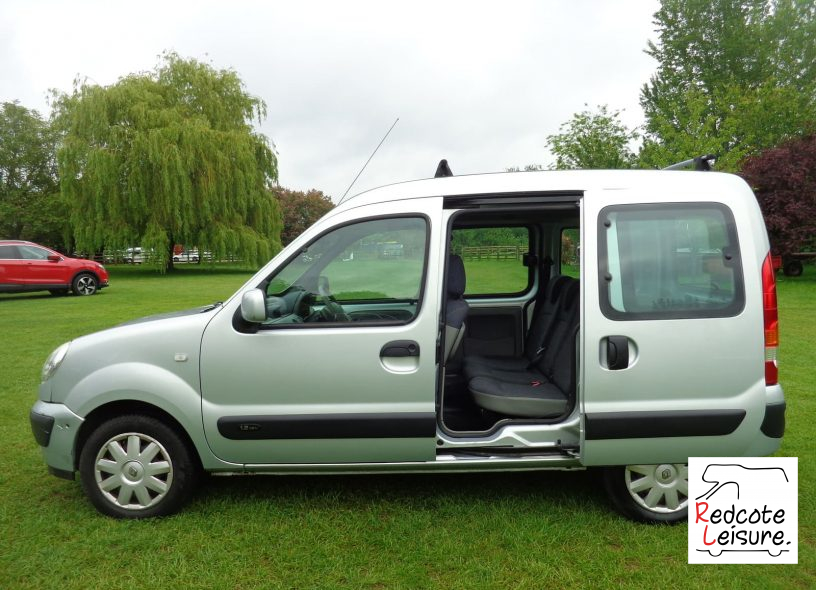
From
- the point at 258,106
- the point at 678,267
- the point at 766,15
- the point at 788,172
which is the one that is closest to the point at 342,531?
the point at 678,267

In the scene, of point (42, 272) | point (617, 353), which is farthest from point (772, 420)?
point (42, 272)

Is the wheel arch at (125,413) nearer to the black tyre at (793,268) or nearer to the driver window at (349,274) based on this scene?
the driver window at (349,274)

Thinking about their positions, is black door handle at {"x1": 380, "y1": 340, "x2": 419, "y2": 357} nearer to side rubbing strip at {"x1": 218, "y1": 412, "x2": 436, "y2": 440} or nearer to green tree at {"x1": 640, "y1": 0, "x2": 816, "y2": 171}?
side rubbing strip at {"x1": 218, "y1": 412, "x2": 436, "y2": 440}

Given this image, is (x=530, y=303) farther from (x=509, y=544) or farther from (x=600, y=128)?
(x=600, y=128)

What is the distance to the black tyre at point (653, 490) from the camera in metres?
3.41

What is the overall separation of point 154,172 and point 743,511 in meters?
27.6

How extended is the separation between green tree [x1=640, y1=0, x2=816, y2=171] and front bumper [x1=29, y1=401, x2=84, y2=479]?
112 ft

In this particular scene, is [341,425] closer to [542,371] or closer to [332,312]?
[332,312]

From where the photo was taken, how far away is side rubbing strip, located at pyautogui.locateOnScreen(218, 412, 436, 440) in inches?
130

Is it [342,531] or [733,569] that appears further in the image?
[342,531]

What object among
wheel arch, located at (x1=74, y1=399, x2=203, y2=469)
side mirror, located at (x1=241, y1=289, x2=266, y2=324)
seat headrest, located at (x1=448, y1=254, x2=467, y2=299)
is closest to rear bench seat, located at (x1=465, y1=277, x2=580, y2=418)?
seat headrest, located at (x1=448, y1=254, x2=467, y2=299)

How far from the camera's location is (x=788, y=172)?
21.0 meters

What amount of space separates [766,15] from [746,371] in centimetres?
4538

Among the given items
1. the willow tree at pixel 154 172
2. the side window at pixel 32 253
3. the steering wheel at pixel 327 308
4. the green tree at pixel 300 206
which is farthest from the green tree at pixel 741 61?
the green tree at pixel 300 206
